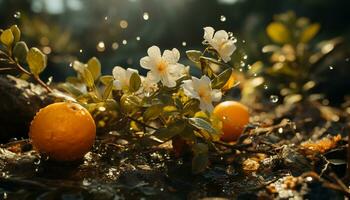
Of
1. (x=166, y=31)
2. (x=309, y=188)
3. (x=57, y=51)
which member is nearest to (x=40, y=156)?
(x=309, y=188)

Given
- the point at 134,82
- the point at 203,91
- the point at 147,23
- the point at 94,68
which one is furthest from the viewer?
the point at 147,23

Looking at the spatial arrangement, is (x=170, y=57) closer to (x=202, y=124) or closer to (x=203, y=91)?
(x=203, y=91)

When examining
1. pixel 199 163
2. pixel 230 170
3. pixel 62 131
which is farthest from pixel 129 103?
pixel 230 170

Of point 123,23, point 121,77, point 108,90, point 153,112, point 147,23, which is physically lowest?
point 153,112

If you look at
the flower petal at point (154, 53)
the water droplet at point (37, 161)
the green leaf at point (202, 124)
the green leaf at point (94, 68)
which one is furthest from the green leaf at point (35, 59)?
the green leaf at point (202, 124)

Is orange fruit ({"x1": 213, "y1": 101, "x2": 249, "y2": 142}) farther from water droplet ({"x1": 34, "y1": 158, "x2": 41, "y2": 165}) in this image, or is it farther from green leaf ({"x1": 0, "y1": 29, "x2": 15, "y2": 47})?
green leaf ({"x1": 0, "y1": 29, "x2": 15, "y2": 47})

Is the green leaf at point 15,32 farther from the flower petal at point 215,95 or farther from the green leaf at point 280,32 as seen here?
the green leaf at point 280,32

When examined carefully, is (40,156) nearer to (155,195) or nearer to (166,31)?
(155,195)
